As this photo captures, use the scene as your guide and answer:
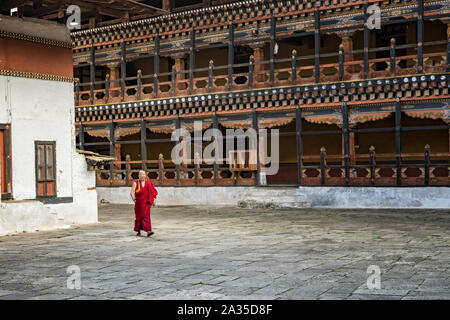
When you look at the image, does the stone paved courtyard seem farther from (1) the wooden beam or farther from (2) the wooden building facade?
(1) the wooden beam

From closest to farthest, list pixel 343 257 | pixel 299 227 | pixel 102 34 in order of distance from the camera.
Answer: pixel 343 257, pixel 299 227, pixel 102 34

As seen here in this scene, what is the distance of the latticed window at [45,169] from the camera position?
11805mm

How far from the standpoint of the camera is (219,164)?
19391 mm

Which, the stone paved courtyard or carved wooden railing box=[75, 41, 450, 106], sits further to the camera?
carved wooden railing box=[75, 41, 450, 106]

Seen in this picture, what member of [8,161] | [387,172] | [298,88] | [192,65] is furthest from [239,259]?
[192,65]

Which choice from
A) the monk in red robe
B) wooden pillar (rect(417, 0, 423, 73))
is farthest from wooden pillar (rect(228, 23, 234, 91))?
the monk in red robe

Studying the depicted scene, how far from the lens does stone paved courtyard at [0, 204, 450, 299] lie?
560 centimetres

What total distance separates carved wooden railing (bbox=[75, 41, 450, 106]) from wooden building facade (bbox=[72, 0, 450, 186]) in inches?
1.6

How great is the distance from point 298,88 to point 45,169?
26.5 feet

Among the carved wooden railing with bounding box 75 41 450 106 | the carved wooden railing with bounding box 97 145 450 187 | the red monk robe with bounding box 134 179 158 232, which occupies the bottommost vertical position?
the red monk robe with bounding box 134 179 158 232

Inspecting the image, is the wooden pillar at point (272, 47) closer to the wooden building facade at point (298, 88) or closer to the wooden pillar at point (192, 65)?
the wooden building facade at point (298, 88)

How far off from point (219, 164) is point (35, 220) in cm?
875
